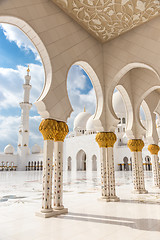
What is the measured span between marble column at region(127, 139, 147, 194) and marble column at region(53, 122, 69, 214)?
284 cm

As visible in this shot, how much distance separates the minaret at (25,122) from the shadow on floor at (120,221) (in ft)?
66.3

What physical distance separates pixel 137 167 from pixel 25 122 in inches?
753

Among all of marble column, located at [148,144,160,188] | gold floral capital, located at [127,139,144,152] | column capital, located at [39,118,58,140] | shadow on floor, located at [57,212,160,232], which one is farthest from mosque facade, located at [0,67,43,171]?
shadow on floor, located at [57,212,160,232]

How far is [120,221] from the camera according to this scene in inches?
105

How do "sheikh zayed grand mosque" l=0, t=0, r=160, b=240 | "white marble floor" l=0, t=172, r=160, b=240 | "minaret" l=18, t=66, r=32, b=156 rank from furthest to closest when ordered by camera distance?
"minaret" l=18, t=66, r=32, b=156 < "sheikh zayed grand mosque" l=0, t=0, r=160, b=240 < "white marble floor" l=0, t=172, r=160, b=240

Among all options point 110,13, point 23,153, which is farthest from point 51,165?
point 23,153

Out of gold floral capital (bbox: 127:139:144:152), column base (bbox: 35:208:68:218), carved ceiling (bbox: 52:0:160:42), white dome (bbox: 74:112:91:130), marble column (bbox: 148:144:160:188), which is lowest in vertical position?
column base (bbox: 35:208:68:218)

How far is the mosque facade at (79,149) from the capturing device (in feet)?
64.3

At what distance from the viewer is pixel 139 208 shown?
347cm

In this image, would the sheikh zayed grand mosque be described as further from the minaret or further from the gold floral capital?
the minaret

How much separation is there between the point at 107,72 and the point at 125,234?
11.7 feet

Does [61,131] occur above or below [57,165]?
above

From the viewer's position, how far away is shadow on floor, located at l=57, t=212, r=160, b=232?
2.43 meters

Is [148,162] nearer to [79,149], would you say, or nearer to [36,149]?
[79,149]
